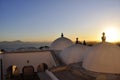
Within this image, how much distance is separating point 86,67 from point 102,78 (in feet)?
6.44

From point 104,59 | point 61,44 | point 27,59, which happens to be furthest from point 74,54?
point 27,59

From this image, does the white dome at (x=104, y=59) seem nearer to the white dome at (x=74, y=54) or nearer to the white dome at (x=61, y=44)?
the white dome at (x=74, y=54)

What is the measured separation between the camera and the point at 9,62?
65.5 feet

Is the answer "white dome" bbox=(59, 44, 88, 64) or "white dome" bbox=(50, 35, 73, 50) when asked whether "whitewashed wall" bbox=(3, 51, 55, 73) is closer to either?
"white dome" bbox=(50, 35, 73, 50)

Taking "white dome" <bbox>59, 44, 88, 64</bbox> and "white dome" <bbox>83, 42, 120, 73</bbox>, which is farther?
"white dome" <bbox>59, 44, 88, 64</bbox>

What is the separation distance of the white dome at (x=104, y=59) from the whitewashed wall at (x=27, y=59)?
8.27 m

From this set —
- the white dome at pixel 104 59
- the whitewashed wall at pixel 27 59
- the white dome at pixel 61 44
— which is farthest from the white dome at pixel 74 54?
the white dome at pixel 61 44

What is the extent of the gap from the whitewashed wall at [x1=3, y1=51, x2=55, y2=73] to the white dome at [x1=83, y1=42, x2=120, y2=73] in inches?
325

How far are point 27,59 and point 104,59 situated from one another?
1125 cm

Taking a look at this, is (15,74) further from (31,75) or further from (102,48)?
(102,48)

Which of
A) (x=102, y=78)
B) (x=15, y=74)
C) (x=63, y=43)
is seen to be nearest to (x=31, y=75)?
(x=15, y=74)

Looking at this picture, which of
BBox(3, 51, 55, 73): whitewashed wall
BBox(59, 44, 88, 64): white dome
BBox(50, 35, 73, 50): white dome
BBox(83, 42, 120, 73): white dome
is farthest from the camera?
BBox(50, 35, 73, 50): white dome

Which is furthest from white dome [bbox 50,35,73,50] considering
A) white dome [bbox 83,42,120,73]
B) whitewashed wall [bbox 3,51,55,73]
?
white dome [bbox 83,42,120,73]

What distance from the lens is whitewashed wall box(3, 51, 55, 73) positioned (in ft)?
65.5
